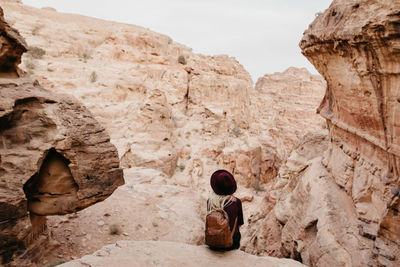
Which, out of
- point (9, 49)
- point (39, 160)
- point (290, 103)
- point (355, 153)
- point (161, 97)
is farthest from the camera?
point (290, 103)

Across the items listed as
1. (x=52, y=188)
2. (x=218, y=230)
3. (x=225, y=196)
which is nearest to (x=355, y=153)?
(x=225, y=196)

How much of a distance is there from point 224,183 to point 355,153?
11.6 ft

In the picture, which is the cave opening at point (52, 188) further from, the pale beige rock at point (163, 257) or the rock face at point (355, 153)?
the rock face at point (355, 153)

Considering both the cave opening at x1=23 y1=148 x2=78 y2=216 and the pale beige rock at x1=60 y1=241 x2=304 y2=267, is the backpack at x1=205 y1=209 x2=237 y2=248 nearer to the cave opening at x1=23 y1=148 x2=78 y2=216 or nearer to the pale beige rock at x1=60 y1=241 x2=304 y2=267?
the pale beige rock at x1=60 y1=241 x2=304 y2=267

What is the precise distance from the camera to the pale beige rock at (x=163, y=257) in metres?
3.54

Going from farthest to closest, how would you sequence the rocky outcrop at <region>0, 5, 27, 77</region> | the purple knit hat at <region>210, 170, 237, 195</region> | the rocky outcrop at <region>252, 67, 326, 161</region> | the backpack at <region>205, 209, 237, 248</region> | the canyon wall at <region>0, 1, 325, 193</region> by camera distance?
1. the rocky outcrop at <region>252, 67, 326, 161</region>
2. the canyon wall at <region>0, 1, 325, 193</region>
3. the rocky outcrop at <region>0, 5, 27, 77</region>
4. the purple knit hat at <region>210, 170, 237, 195</region>
5. the backpack at <region>205, 209, 237, 248</region>

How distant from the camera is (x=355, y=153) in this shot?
5.58 m

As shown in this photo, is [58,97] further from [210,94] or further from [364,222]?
[210,94]

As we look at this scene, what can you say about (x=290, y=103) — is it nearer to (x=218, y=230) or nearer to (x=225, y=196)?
(x=225, y=196)

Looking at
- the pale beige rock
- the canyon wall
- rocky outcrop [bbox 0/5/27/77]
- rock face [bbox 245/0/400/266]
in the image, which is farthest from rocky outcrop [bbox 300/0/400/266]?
the canyon wall

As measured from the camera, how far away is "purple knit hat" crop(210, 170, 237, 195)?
148 inches

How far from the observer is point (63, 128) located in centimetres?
479

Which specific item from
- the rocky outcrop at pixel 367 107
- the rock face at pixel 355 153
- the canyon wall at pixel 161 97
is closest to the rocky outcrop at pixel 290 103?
the canyon wall at pixel 161 97

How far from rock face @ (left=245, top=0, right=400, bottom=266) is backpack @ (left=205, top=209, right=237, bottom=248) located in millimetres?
2241
